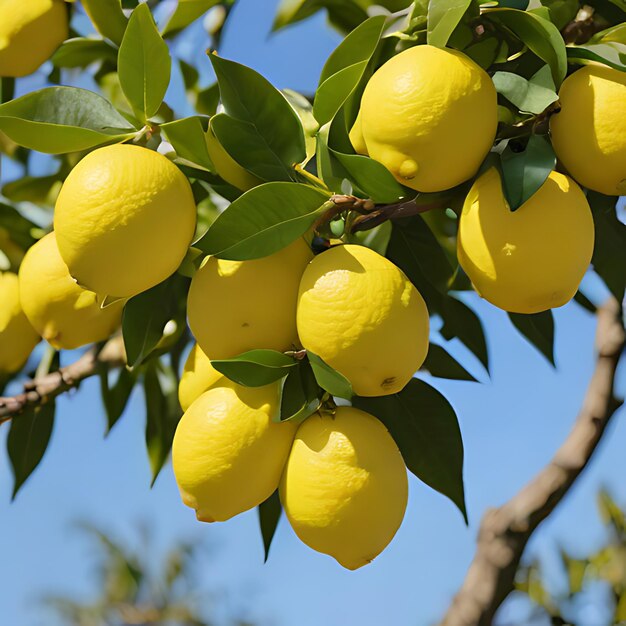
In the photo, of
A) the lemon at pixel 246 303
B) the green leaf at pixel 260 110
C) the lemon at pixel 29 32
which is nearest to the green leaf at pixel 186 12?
the lemon at pixel 29 32

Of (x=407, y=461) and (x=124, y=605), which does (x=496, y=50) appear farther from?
(x=124, y=605)

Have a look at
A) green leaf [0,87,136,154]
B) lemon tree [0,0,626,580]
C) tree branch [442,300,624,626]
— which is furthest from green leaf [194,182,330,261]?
tree branch [442,300,624,626]

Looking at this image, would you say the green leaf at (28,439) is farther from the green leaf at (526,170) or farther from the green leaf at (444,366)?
the green leaf at (526,170)

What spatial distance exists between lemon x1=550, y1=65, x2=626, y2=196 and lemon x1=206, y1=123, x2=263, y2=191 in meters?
0.32

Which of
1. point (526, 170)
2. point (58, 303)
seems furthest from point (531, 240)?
point (58, 303)

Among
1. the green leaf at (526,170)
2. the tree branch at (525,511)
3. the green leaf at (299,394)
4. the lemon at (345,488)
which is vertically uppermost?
the green leaf at (526,170)

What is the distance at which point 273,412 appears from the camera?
877mm

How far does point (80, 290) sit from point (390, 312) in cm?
52

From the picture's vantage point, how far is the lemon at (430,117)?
Answer: 2.59 ft

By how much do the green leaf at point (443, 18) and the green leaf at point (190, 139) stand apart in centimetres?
25

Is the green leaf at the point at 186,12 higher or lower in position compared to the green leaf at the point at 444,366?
higher

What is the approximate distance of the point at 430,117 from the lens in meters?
0.79

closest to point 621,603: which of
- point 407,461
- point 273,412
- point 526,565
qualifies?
point 526,565

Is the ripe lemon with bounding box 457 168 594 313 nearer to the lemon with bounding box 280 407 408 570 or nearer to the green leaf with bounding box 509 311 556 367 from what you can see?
the lemon with bounding box 280 407 408 570
